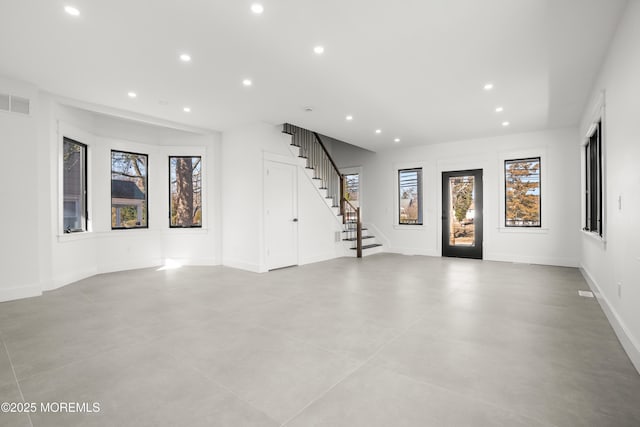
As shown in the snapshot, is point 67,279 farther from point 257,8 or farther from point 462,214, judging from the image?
point 462,214

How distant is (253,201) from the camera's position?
21.0ft

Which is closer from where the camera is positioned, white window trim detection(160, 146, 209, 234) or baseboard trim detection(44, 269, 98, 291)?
baseboard trim detection(44, 269, 98, 291)

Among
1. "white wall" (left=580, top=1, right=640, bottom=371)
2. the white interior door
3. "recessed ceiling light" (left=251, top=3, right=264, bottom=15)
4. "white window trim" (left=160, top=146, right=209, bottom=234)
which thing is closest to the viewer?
"white wall" (left=580, top=1, right=640, bottom=371)

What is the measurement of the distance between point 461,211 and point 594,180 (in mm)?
3277

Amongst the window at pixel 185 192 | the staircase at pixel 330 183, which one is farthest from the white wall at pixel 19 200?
the staircase at pixel 330 183

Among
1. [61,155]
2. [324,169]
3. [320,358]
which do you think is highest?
[324,169]

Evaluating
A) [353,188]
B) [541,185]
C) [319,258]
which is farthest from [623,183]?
[353,188]

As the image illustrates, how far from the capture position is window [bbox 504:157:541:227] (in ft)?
23.5

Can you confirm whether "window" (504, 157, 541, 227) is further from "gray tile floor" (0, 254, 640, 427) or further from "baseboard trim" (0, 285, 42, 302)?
"baseboard trim" (0, 285, 42, 302)

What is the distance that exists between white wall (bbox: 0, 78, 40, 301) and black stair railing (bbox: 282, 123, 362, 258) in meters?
4.24

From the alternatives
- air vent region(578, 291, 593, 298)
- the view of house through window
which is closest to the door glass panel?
the view of house through window

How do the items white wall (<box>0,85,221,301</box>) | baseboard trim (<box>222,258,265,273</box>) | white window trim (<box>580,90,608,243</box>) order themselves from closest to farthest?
white window trim (<box>580,90,608,243</box>), white wall (<box>0,85,221,301</box>), baseboard trim (<box>222,258,265,273</box>)

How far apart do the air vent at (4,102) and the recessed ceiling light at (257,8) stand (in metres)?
4.05

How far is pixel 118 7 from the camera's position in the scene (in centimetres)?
278
